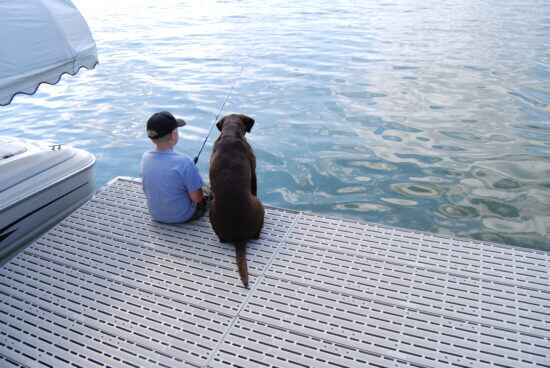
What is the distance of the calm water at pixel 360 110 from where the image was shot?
659 cm

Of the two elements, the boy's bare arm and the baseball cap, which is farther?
the boy's bare arm

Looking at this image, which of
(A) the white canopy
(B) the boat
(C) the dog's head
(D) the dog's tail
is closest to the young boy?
(C) the dog's head

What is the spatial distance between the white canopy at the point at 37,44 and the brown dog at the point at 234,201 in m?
1.73

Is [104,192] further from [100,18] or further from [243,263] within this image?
[100,18]

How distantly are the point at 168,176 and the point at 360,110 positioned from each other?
637 cm

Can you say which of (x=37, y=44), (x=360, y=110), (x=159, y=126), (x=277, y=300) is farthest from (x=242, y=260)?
(x=360, y=110)

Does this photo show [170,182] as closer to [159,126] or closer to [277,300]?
[159,126]

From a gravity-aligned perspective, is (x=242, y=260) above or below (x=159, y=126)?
below

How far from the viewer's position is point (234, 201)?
13.8 ft

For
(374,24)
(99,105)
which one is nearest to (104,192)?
(99,105)

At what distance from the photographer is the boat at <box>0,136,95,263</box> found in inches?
181

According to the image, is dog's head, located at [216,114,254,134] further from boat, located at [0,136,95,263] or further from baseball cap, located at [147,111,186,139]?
boat, located at [0,136,95,263]

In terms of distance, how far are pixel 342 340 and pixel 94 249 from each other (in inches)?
105

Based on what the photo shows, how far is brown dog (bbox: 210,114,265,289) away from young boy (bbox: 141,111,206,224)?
0.33 meters
